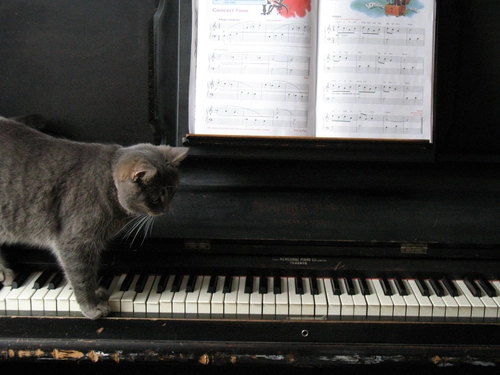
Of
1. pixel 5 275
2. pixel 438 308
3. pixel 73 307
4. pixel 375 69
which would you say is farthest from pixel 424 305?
pixel 5 275

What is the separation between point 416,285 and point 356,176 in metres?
0.47

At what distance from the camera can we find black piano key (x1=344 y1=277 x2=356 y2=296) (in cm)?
162

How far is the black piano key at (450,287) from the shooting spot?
1.62 m

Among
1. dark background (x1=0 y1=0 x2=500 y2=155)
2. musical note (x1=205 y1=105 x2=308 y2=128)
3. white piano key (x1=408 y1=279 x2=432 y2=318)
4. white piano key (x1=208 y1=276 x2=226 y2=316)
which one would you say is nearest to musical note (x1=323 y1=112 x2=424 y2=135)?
musical note (x1=205 y1=105 x2=308 y2=128)

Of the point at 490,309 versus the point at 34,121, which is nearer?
the point at 490,309

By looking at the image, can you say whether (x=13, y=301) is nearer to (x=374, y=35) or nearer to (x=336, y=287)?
(x=336, y=287)

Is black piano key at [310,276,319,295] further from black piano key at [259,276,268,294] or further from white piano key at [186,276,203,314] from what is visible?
white piano key at [186,276,203,314]

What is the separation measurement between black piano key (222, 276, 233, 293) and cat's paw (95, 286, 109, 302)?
1.31 feet

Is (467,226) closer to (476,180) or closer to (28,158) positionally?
(476,180)

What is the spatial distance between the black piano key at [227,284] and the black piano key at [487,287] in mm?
909

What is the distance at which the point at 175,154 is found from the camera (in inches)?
61.6

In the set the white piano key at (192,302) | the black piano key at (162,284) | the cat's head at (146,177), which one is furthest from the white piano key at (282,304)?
the cat's head at (146,177)

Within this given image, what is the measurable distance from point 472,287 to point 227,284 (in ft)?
2.88

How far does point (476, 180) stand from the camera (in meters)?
1.83
